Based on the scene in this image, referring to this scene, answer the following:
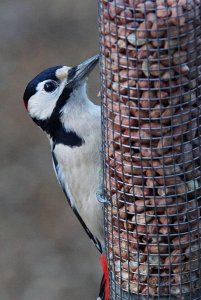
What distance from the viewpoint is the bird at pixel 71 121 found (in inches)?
180

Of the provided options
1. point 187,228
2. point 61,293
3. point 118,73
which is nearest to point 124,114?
point 118,73

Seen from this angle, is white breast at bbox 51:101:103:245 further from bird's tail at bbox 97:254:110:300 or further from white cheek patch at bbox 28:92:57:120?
bird's tail at bbox 97:254:110:300

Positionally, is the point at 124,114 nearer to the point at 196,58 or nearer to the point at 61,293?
the point at 196,58

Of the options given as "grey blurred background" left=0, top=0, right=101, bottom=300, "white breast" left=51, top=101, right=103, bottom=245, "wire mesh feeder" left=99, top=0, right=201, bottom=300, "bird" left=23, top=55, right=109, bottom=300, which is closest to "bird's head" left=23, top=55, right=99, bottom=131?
"bird" left=23, top=55, right=109, bottom=300

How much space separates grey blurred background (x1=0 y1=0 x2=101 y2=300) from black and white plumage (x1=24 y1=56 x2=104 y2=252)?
9.17ft

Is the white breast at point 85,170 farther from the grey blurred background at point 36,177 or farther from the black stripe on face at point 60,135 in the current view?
the grey blurred background at point 36,177

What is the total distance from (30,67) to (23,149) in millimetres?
1065

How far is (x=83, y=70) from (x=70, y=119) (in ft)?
0.96

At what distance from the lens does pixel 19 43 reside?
9586mm

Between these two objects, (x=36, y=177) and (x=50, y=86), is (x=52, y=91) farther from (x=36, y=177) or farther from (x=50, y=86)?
(x=36, y=177)

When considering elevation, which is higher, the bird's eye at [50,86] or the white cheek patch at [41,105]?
the bird's eye at [50,86]

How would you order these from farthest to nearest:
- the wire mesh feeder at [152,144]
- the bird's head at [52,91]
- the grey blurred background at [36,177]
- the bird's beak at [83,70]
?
1. the grey blurred background at [36,177]
2. the bird's head at [52,91]
3. the bird's beak at [83,70]
4. the wire mesh feeder at [152,144]

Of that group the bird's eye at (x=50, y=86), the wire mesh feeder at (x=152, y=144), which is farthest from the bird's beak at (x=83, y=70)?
the wire mesh feeder at (x=152, y=144)

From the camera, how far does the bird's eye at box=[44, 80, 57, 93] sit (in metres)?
4.61
